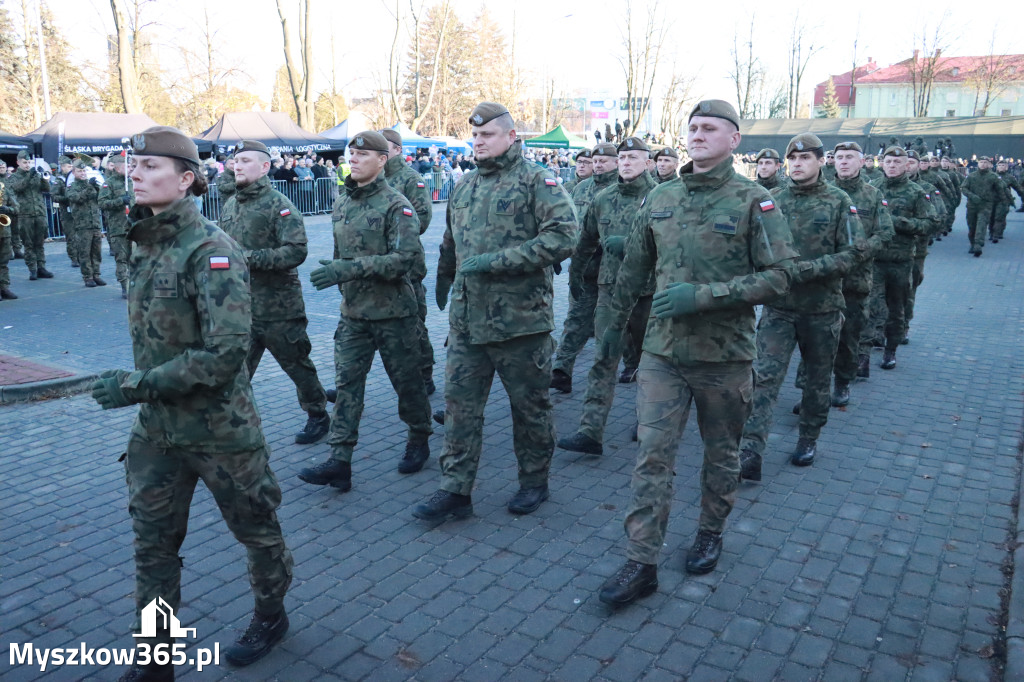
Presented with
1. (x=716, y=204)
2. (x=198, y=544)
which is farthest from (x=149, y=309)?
(x=716, y=204)

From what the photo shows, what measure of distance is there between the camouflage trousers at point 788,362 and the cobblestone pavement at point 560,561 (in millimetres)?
353

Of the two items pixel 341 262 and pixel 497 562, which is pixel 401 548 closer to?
pixel 497 562

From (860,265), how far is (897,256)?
261cm

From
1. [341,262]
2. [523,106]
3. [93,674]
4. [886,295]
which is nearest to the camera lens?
[93,674]

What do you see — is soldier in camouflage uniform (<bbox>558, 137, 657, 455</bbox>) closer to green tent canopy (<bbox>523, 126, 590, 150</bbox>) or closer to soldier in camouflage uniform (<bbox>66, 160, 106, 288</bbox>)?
soldier in camouflage uniform (<bbox>66, 160, 106, 288</bbox>)

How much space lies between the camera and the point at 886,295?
30.5ft

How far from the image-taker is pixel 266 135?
91.3 feet

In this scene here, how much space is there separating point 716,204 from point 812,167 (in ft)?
7.83

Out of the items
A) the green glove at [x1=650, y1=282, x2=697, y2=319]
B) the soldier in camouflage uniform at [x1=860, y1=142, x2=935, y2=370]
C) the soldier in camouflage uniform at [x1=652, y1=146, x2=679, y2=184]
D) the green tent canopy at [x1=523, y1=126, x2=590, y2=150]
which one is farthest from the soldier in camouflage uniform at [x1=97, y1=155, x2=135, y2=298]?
the green tent canopy at [x1=523, y1=126, x2=590, y2=150]

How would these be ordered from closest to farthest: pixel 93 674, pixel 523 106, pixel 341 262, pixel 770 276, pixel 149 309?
1. pixel 149 309
2. pixel 93 674
3. pixel 770 276
4. pixel 341 262
5. pixel 523 106

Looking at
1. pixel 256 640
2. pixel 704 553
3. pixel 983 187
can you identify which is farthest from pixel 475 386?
pixel 983 187

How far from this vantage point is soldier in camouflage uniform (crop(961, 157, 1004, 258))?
19281mm

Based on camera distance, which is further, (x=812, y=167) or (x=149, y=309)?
(x=812, y=167)

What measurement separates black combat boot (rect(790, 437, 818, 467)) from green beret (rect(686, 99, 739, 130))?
2.83m
